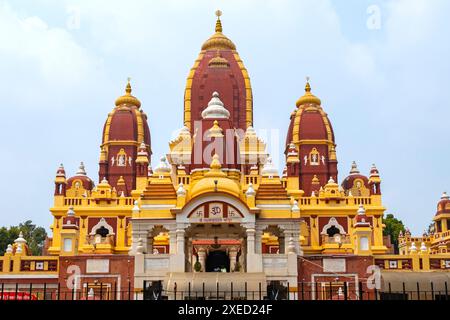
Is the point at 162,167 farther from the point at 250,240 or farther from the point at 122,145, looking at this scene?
the point at 122,145

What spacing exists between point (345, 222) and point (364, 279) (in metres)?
10.5

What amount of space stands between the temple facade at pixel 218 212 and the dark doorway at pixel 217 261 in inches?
2.3

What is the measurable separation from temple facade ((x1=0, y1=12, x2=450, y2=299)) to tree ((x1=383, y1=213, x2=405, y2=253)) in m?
12.5

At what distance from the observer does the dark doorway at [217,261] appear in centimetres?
3631

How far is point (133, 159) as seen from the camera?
1861 inches


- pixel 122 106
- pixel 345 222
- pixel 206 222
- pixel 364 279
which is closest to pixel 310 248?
pixel 345 222

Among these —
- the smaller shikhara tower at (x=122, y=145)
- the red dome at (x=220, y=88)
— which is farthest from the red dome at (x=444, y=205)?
Result: the smaller shikhara tower at (x=122, y=145)

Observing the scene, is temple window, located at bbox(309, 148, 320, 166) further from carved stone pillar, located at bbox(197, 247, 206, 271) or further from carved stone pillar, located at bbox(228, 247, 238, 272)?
carved stone pillar, located at bbox(197, 247, 206, 271)

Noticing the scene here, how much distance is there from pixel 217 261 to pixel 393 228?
3534cm

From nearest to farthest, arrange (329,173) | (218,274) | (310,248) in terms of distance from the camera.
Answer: (218,274)
(310,248)
(329,173)

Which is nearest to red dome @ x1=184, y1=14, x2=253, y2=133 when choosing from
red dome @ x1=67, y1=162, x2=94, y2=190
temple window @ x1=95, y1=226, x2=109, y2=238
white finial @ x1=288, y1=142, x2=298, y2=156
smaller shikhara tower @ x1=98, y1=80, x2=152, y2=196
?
white finial @ x1=288, y1=142, x2=298, y2=156

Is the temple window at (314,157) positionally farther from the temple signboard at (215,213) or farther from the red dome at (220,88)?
the temple signboard at (215,213)

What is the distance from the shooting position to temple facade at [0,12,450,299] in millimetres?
27719
